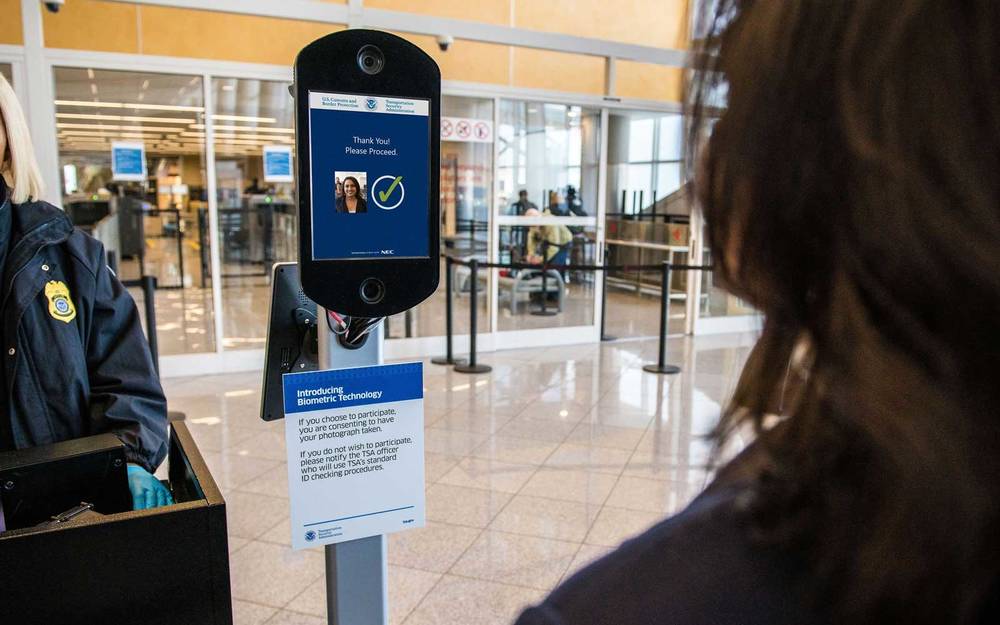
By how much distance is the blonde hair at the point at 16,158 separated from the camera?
5.42ft

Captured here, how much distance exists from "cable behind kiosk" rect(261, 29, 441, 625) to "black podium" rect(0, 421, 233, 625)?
0.19 metres

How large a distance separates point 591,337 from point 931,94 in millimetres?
7407

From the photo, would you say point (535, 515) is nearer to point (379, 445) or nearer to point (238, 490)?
point (238, 490)

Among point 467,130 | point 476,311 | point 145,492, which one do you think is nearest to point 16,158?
point 145,492

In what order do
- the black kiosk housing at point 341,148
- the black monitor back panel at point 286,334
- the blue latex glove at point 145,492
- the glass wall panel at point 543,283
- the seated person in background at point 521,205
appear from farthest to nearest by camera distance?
the glass wall panel at point 543,283, the seated person in background at point 521,205, the blue latex glove at point 145,492, the black monitor back panel at point 286,334, the black kiosk housing at point 341,148

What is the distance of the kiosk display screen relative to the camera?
1029 mm

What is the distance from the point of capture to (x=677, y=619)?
45 cm

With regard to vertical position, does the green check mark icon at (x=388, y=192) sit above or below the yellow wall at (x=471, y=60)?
below

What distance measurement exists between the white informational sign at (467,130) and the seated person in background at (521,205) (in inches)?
25.3

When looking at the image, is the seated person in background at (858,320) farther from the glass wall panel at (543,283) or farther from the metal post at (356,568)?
the glass wall panel at (543,283)

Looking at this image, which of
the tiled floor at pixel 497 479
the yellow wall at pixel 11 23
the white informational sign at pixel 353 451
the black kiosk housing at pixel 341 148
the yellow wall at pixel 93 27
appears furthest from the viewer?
the yellow wall at pixel 93 27

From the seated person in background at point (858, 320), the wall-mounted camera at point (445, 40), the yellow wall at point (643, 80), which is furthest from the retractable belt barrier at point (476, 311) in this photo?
the seated person in background at point (858, 320)

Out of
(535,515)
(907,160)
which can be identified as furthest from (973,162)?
(535,515)

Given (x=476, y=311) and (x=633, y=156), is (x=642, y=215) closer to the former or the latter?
(x=633, y=156)
